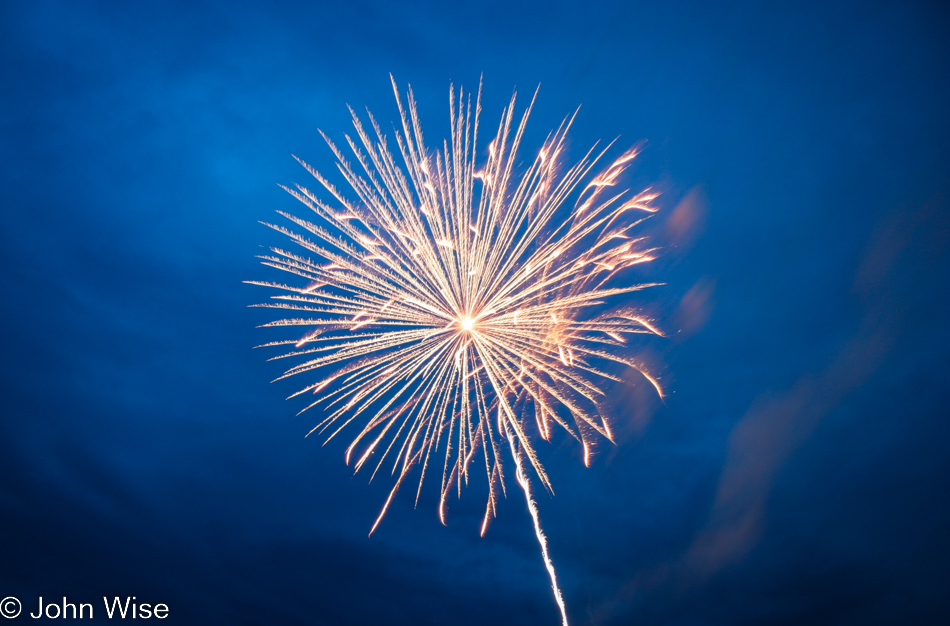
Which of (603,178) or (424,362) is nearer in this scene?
(603,178)

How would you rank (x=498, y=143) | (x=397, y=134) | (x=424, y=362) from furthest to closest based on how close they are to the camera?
(x=424, y=362), (x=498, y=143), (x=397, y=134)

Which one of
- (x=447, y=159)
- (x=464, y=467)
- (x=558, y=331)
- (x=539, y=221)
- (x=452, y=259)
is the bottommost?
(x=464, y=467)

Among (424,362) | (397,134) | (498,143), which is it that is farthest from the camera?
(424,362)

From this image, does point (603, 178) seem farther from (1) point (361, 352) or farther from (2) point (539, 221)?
(1) point (361, 352)

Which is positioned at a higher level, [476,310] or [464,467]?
[476,310]

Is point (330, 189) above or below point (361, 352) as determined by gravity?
above

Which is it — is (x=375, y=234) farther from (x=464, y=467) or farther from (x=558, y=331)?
(x=464, y=467)

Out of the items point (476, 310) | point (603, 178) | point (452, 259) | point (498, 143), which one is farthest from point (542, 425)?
point (498, 143)

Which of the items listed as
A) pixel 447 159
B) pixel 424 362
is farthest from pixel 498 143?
pixel 424 362

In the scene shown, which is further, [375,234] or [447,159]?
[375,234]
